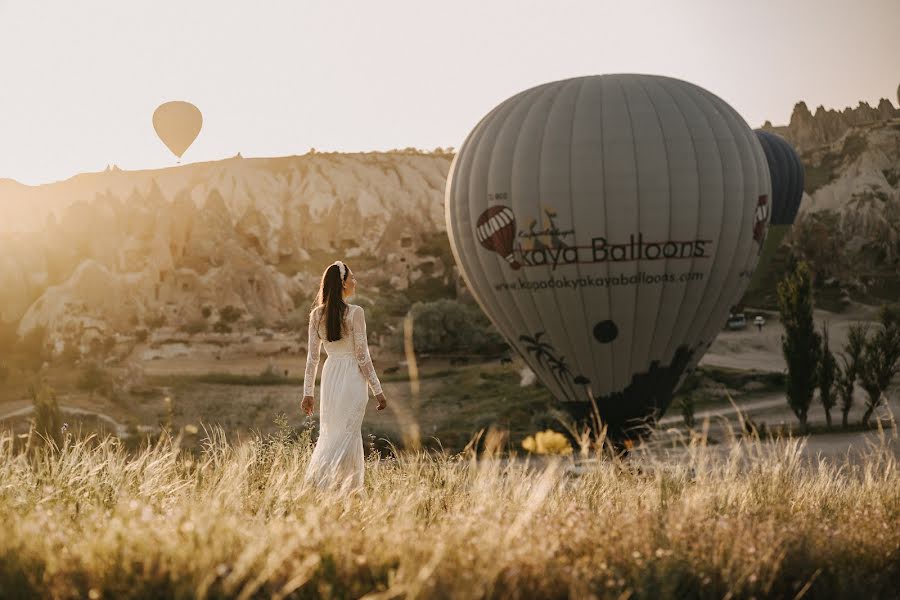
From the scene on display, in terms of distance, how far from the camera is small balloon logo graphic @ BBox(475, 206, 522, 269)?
19422 millimetres

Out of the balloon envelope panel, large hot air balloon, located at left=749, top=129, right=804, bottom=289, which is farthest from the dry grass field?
the balloon envelope panel

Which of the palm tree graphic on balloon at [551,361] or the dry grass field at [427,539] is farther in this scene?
the palm tree graphic on balloon at [551,361]

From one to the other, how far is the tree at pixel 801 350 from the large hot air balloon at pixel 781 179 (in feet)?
36.3

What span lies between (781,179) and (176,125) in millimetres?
29594

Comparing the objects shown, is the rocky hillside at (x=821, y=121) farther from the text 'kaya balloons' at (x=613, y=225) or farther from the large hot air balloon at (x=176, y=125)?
the text 'kaya balloons' at (x=613, y=225)

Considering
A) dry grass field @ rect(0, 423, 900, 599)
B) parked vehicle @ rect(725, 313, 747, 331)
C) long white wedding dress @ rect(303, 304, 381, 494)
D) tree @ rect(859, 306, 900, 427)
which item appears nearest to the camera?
dry grass field @ rect(0, 423, 900, 599)

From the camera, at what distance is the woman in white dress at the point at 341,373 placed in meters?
7.41

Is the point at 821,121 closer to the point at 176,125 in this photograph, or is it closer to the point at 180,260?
the point at 180,260

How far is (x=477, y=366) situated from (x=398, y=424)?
8.88 meters

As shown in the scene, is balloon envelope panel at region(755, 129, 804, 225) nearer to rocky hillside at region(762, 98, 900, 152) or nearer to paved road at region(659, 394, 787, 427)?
paved road at region(659, 394, 787, 427)

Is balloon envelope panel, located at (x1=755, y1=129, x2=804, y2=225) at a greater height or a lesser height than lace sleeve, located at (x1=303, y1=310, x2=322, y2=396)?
greater

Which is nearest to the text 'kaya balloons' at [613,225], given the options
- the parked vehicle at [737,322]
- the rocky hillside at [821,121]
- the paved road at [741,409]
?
the paved road at [741,409]

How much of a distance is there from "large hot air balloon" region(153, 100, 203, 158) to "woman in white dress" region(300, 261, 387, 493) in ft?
148

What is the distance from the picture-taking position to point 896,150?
9925 cm
